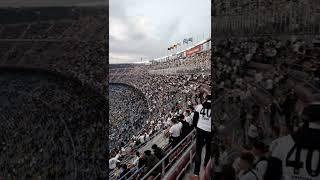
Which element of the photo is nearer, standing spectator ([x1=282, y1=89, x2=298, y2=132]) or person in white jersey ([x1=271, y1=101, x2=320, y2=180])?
person in white jersey ([x1=271, y1=101, x2=320, y2=180])

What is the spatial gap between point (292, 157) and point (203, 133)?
2.83ft

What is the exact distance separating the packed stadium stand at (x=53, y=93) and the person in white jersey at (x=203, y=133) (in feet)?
2.57

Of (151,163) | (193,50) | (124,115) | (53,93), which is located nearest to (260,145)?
(151,163)

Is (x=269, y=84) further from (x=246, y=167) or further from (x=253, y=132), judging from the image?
(x=246, y=167)

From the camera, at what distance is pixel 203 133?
380cm

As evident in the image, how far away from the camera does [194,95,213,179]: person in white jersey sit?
376 cm

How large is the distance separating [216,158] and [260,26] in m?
0.90

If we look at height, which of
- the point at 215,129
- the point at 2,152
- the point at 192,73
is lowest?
the point at 2,152

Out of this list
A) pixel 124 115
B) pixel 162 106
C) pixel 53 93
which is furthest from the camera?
pixel 124 115

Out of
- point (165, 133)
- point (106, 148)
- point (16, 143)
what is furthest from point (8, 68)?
point (165, 133)

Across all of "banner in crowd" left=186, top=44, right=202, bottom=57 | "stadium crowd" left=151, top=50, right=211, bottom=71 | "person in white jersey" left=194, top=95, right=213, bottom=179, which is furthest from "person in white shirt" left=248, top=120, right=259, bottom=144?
"banner in crowd" left=186, top=44, right=202, bottom=57

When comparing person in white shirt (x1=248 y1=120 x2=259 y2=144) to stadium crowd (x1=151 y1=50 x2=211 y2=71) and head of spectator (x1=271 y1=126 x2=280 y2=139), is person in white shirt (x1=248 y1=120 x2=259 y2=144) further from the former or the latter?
stadium crowd (x1=151 y1=50 x2=211 y2=71)

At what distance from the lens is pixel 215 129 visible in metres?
3.48

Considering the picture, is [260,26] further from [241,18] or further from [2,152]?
[2,152]
